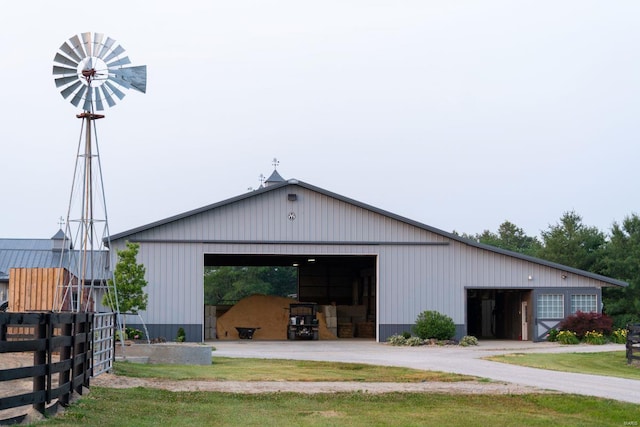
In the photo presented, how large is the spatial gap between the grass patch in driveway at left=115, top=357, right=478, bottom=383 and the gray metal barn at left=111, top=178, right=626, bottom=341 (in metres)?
12.1

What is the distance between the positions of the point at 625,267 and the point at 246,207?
27.9 metres

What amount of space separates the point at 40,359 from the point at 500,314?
39.2 meters

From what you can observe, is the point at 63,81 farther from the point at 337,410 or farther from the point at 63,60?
the point at 337,410

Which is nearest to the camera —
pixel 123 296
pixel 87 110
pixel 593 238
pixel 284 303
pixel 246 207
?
pixel 87 110

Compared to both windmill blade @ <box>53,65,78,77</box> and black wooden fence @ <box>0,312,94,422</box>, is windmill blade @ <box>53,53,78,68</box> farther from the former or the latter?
black wooden fence @ <box>0,312,94,422</box>

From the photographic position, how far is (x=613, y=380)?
20.7m

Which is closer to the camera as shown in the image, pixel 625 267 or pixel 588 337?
pixel 588 337

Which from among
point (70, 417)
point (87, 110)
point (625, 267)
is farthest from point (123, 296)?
point (625, 267)

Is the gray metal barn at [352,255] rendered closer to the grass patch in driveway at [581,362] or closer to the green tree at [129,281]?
the green tree at [129,281]

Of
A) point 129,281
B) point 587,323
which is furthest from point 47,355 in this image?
point 587,323

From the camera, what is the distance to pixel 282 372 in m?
22.4

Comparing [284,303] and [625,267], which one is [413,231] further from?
[625,267]

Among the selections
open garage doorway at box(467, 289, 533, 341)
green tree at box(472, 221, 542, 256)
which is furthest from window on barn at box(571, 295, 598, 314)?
green tree at box(472, 221, 542, 256)

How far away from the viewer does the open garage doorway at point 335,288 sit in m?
47.6
